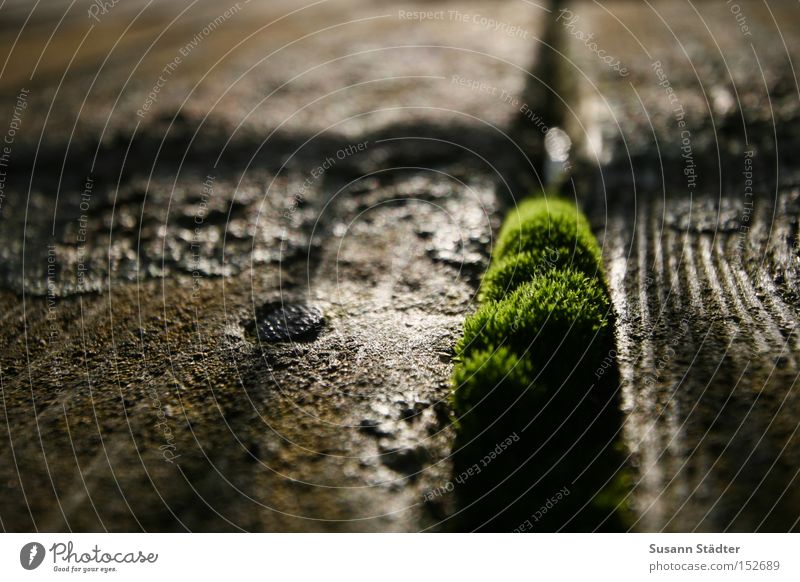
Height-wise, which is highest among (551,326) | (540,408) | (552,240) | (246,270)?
(552,240)

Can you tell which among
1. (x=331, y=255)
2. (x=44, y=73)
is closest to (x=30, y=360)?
(x=331, y=255)

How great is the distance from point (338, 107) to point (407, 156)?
194cm

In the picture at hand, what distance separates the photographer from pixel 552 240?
16.6 ft

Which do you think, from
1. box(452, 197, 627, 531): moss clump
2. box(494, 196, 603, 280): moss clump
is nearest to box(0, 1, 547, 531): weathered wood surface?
box(452, 197, 627, 531): moss clump

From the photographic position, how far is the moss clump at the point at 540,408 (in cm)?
339

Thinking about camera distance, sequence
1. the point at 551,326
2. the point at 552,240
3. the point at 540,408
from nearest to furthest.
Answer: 1. the point at 540,408
2. the point at 551,326
3. the point at 552,240

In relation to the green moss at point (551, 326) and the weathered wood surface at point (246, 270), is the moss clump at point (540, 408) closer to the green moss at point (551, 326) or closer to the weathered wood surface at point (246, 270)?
the green moss at point (551, 326)

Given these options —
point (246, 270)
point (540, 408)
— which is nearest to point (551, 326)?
point (540, 408)

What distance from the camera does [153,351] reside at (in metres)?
4.82

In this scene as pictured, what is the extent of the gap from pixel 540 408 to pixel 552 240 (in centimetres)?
182

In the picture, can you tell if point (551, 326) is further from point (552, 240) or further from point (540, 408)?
point (552, 240)

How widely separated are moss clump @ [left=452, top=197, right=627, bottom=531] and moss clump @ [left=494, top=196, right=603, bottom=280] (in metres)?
0.21

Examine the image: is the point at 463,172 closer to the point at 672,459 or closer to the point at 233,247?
the point at 233,247

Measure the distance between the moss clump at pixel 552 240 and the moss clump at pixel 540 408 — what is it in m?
0.21
